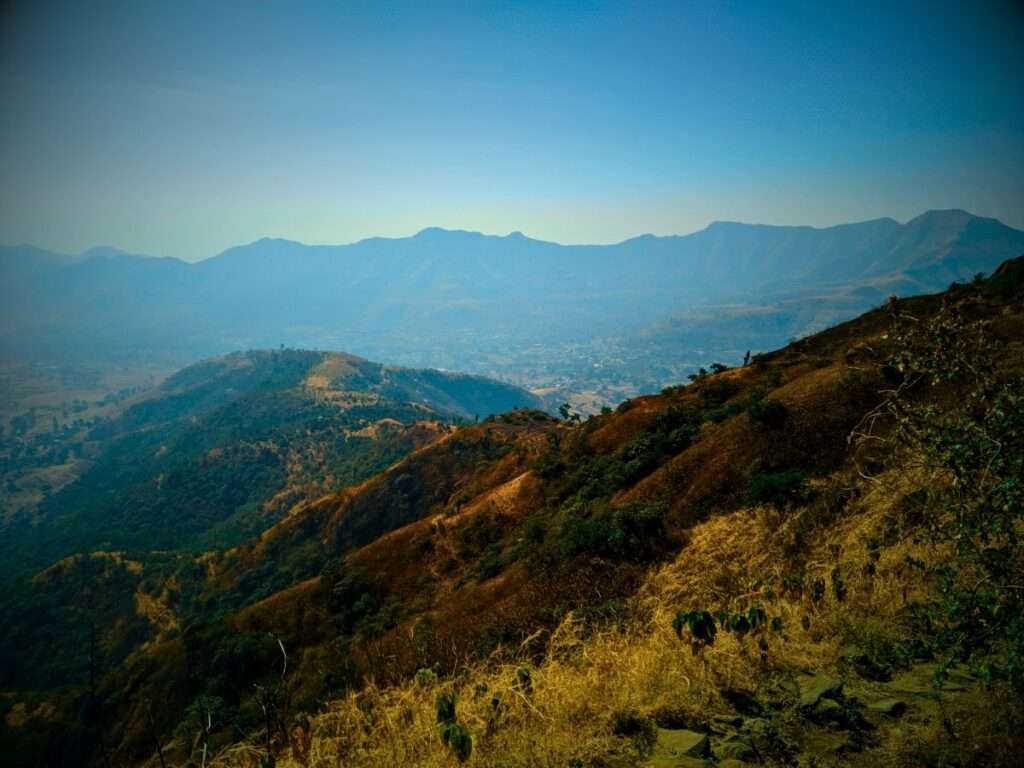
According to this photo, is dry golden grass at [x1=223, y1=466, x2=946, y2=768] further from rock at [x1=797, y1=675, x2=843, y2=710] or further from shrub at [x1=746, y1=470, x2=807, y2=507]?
shrub at [x1=746, y1=470, x2=807, y2=507]

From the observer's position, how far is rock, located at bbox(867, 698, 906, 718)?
5.37 metres

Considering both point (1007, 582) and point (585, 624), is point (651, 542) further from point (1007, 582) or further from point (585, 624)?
point (1007, 582)

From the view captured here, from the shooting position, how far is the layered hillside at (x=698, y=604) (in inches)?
202

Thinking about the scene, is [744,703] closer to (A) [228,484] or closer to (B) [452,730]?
(B) [452,730]

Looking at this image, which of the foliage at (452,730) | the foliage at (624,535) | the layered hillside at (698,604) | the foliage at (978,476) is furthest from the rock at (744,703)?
the foliage at (624,535)

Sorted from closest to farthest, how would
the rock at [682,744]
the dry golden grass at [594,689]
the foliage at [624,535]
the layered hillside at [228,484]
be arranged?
the rock at [682,744] → the dry golden grass at [594,689] → the foliage at [624,535] → the layered hillside at [228,484]

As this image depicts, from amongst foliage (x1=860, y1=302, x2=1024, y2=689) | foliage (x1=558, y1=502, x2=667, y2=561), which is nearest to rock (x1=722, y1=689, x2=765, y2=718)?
foliage (x1=860, y1=302, x2=1024, y2=689)

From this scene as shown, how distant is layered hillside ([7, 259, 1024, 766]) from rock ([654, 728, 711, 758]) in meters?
0.03

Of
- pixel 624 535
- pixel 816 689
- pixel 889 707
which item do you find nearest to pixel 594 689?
pixel 816 689

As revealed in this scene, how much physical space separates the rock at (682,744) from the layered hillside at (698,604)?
0.03m

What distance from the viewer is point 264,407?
18338cm

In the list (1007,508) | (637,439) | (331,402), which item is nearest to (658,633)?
(1007,508)

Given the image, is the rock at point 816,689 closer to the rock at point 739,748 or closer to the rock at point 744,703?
the rock at point 744,703

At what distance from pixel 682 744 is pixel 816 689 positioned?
1.85 meters
